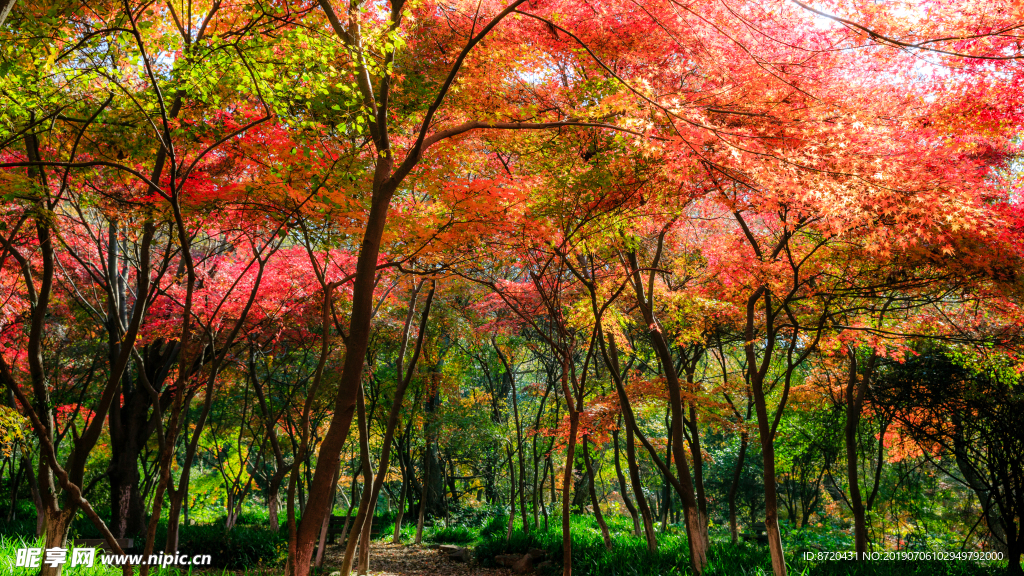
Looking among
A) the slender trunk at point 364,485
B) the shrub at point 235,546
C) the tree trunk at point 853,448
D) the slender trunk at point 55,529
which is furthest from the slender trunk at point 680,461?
the shrub at point 235,546

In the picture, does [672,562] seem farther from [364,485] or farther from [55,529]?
[55,529]

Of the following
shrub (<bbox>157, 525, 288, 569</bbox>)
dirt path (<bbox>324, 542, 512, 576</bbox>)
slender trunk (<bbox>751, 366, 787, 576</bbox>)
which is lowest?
dirt path (<bbox>324, 542, 512, 576</bbox>)

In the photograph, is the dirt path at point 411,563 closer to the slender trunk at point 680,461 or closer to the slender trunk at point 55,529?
the slender trunk at point 680,461

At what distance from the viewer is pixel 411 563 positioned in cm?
1047

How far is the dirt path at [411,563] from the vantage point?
979cm

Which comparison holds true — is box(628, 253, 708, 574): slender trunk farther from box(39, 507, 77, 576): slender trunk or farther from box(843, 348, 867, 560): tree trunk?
box(39, 507, 77, 576): slender trunk

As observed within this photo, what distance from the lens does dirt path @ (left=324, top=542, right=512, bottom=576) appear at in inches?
385

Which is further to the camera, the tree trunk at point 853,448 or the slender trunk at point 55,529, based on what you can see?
the tree trunk at point 853,448

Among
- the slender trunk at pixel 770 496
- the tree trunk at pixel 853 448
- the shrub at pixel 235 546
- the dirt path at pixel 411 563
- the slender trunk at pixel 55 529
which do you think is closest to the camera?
the slender trunk at pixel 55 529

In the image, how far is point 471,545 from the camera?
39.1ft

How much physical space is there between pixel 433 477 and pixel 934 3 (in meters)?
14.6

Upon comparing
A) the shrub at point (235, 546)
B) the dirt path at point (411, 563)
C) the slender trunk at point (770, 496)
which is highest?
the slender trunk at point (770, 496)

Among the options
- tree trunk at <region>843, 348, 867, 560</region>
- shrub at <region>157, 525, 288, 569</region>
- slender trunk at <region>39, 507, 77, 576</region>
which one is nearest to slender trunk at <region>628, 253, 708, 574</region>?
tree trunk at <region>843, 348, 867, 560</region>

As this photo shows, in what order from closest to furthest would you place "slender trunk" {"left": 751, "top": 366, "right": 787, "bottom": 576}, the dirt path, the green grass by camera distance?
1. "slender trunk" {"left": 751, "top": 366, "right": 787, "bottom": 576}
2. the green grass
3. the dirt path
